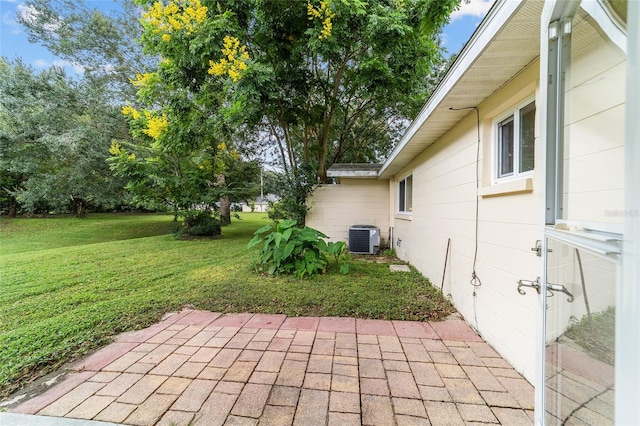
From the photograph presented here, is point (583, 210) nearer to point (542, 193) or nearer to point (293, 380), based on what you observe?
point (542, 193)

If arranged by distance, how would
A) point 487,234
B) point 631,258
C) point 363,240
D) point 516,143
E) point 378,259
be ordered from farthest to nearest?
point 363,240 → point 378,259 → point 487,234 → point 516,143 → point 631,258

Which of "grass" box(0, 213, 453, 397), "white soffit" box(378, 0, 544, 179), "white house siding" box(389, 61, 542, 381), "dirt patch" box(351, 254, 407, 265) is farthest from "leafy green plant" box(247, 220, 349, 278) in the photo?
"white soffit" box(378, 0, 544, 179)

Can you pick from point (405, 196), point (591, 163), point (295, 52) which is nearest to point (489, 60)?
point (591, 163)

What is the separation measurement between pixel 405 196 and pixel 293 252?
10.5 ft

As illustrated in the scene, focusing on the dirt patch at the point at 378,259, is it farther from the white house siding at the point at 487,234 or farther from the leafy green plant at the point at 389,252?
the white house siding at the point at 487,234

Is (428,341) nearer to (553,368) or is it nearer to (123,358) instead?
(553,368)

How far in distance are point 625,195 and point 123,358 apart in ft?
10.0

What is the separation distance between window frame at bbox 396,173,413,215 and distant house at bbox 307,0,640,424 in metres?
1.83

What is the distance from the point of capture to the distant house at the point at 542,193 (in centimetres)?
84

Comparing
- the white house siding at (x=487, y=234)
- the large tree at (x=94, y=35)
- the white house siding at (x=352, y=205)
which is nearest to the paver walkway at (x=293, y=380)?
the white house siding at (x=487, y=234)

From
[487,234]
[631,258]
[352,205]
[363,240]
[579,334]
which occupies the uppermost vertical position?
[352,205]

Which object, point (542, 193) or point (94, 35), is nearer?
point (542, 193)

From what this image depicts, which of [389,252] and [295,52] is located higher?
[295,52]

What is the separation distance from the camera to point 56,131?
1011cm
